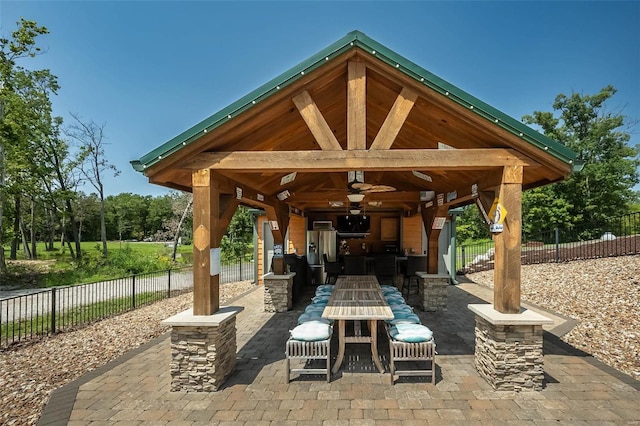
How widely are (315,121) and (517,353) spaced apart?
13.2 ft

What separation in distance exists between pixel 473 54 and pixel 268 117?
10746 millimetres

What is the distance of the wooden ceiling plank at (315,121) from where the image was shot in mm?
4293

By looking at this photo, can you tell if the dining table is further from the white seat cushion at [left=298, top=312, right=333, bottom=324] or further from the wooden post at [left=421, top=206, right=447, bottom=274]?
the wooden post at [left=421, top=206, right=447, bottom=274]

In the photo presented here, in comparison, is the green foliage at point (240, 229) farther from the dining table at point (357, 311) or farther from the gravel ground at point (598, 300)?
the dining table at point (357, 311)

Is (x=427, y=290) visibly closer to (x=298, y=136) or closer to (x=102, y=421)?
(x=298, y=136)

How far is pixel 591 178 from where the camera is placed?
74.2 ft

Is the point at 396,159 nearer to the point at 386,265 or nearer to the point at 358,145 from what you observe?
the point at 358,145

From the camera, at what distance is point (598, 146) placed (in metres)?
23.9

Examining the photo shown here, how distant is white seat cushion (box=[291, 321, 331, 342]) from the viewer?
435cm

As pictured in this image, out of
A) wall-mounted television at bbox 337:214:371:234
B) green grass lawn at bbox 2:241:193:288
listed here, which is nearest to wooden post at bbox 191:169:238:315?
wall-mounted television at bbox 337:214:371:234

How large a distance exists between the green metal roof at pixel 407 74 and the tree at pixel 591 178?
23.5 m

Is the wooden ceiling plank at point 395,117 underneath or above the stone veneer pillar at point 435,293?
above

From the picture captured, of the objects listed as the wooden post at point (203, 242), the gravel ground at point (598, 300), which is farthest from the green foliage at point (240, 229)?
the wooden post at point (203, 242)

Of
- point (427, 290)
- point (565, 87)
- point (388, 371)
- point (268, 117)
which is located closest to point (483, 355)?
point (388, 371)
